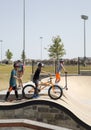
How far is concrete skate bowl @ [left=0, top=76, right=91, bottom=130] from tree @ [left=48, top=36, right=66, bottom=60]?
41478 millimetres

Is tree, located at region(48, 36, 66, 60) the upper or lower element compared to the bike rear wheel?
upper

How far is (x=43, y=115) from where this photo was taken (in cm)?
1170

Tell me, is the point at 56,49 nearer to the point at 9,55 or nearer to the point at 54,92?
the point at 9,55

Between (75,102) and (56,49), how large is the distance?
51572 millimetres

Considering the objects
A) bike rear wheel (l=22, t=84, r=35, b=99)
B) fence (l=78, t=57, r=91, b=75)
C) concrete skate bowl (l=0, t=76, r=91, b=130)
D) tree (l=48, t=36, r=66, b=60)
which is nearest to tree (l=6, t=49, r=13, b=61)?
tree (l=48, t=36, r=66, b=60)

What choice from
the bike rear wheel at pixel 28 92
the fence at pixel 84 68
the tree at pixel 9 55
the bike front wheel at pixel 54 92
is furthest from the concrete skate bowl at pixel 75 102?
the tree at pixel 9 55

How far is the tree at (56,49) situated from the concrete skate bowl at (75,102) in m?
41.5

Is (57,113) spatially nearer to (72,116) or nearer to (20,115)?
(72,116)

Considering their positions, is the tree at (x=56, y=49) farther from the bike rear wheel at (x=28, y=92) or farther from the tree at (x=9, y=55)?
the bike rear wheel at (x=28, y=92)

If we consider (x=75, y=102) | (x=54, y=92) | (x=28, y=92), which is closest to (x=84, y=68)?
(x=75, y=102)

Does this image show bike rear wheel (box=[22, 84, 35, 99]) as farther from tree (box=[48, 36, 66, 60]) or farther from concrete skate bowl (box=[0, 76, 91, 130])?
tree (box=[48, 36, 66, 60])

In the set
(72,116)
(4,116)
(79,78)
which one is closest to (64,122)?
(72,116)

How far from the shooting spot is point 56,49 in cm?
6819

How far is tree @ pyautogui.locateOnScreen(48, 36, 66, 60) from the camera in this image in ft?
219
